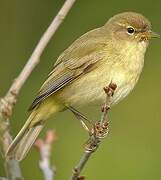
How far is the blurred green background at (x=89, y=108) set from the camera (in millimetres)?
6238

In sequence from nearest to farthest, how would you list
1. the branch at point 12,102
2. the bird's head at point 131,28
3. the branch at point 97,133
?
the branch at point 12,102 < the branch at point 97,133 < the bird's head at point 131,28

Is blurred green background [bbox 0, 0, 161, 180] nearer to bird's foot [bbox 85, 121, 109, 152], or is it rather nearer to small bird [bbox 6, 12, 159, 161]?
small bird [bbox 6, 12, 159, 161]

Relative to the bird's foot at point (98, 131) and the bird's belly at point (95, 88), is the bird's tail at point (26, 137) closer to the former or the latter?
the bird's belly at point (95, 88)

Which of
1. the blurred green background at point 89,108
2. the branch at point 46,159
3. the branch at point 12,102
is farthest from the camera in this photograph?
the blurred green background at point 89,108

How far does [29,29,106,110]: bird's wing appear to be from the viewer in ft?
15.8

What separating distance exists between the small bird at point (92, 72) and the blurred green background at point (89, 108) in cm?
144

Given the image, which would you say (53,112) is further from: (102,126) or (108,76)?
(102,126)

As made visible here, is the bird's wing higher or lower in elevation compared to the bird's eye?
lower

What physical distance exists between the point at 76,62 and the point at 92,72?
7.5 inches

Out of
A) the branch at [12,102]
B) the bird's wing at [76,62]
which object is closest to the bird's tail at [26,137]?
the bird's wing at [76,62]

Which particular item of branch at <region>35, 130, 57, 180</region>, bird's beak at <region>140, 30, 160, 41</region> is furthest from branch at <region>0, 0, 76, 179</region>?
bird's beak at <region>140, 30, 160, 41</region>

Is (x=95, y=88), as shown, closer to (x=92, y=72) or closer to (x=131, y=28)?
(x=92, y=72)

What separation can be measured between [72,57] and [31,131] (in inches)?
22.7

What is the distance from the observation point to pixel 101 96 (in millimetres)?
4684
